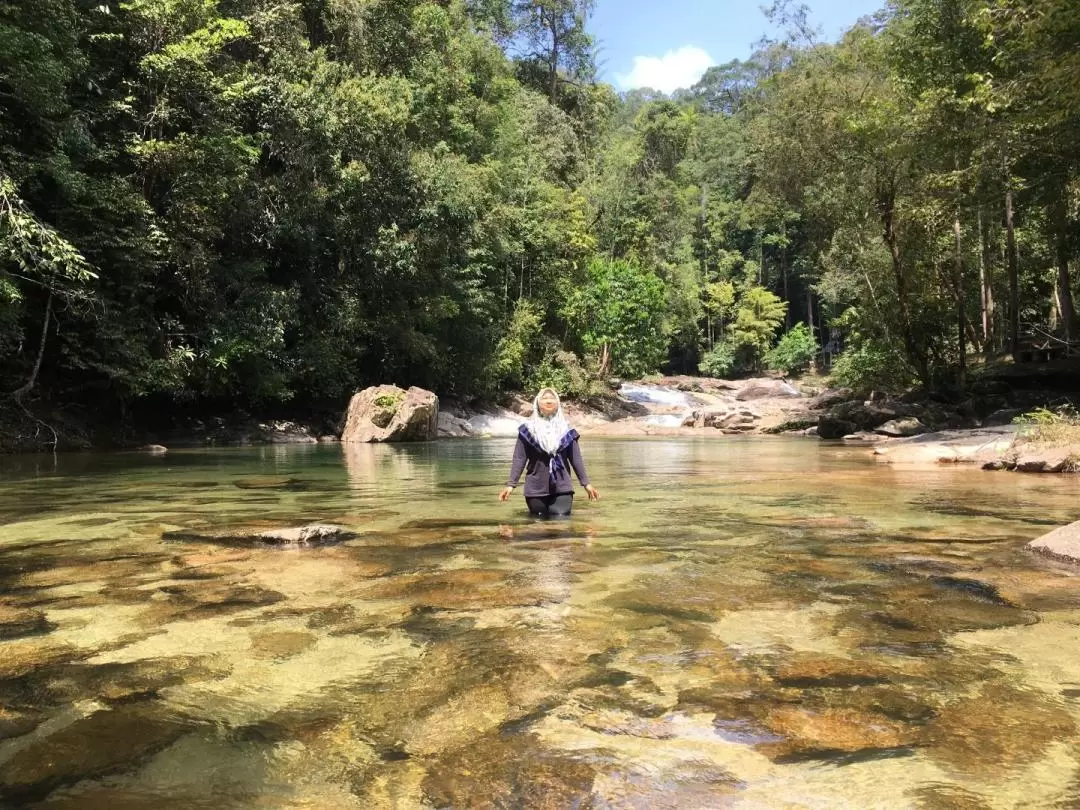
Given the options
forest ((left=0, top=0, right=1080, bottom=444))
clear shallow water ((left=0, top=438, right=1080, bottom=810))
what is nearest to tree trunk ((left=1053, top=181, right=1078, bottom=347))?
forest ((left=0, top=0, right=1080, bottom=444))

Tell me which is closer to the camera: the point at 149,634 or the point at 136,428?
the point at 149,634

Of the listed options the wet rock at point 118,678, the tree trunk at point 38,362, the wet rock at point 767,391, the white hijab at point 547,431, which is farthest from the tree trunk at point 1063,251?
the tree trunk at point 38,362

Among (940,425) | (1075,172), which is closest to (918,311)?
(940,425)

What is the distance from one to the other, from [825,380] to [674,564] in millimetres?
46122

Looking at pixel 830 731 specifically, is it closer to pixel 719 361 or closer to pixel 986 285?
pixel 986 285

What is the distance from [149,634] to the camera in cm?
371

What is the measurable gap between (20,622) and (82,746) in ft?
6.13

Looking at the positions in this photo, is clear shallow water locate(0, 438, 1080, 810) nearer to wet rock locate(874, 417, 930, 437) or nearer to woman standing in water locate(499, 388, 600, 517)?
woman standing in water locate(499, 388, 600, 517)

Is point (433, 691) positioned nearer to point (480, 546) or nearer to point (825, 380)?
point (480, 546)

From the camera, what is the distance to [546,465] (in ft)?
24.8

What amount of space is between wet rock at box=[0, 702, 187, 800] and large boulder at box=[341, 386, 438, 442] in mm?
19860

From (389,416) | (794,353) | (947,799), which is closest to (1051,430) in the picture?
(947,799)

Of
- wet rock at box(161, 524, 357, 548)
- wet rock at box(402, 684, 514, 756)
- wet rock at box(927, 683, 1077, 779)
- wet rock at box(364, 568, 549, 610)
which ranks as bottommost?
wet rock at box(927, 683, 1077, 779)

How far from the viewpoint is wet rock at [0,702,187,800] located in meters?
2.26
